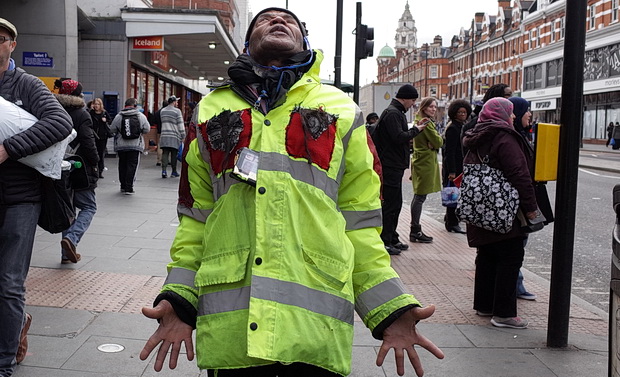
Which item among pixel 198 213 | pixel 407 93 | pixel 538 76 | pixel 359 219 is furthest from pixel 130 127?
pixel 538 76

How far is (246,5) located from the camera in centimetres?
8650

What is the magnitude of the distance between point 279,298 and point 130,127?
11205mm

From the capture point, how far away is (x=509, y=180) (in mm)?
5352

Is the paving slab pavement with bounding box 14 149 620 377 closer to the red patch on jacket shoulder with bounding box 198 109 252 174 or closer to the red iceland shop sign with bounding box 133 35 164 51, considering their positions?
the red patch on jacket shoulder with bounding box 198 109 252 174

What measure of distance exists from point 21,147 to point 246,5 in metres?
86.0

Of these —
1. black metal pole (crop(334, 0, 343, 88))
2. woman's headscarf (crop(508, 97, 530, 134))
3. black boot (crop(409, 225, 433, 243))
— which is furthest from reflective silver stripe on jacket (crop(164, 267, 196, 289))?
black metal pole (crop(334, 0, 343, 88))

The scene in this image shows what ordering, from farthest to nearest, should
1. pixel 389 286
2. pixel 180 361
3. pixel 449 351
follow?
pixel 449 351 < pixel 180 361 < pixel 389 286

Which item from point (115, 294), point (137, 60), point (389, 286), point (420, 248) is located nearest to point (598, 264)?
point (420, 248)

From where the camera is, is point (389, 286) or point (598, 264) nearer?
point (389, 286)

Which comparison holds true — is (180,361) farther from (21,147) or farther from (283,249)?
(283,249)

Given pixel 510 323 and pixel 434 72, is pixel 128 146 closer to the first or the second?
pixel 510 323

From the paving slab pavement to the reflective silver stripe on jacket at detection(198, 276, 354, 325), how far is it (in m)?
2.00

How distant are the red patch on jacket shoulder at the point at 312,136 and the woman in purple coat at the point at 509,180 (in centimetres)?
323

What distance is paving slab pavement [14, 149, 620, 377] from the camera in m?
4.32
